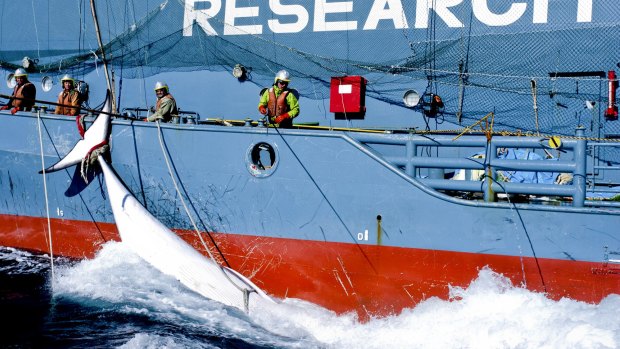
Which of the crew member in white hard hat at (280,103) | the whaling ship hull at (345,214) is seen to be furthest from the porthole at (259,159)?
the crew member in white hard hat at (280,103)

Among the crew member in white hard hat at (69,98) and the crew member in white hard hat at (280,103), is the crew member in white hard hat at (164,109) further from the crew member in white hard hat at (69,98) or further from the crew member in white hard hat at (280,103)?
the crew member in white hard hat at (69,98)

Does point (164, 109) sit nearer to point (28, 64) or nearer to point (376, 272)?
point (376, 272)

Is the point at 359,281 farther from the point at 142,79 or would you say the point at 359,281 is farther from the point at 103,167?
the point at 142,79

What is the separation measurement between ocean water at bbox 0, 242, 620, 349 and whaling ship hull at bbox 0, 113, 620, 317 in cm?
20

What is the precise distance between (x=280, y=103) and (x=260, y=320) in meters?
2.74

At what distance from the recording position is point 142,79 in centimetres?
1047

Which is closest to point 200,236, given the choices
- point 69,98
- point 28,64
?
point 69,98

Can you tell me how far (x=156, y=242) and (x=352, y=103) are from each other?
137 inches

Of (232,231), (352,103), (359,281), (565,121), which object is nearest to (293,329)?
(359,281)

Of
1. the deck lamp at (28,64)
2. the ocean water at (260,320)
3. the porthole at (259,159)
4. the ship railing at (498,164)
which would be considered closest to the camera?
the ocean water at (260,320)

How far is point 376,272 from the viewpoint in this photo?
6.89 m

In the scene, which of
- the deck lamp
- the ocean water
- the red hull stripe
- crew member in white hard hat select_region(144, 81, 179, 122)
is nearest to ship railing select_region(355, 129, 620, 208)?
the red hull stripe

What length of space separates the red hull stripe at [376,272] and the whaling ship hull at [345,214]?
0.01 m

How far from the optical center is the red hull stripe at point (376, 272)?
6.25 meters
